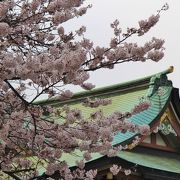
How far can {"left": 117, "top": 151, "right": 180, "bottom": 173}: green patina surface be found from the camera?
11.9 metres

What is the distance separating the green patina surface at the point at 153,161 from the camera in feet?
38.9

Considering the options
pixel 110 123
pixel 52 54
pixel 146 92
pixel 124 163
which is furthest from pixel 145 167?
pixel 52 54

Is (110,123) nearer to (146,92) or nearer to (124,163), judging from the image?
(124,163)

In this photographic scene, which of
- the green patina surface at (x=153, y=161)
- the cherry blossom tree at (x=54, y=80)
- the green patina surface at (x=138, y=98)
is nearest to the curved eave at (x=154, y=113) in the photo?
the green patina surface at (x=138, y=98)

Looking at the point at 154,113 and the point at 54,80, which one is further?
the point at 154,113

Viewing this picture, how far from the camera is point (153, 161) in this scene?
12711mm

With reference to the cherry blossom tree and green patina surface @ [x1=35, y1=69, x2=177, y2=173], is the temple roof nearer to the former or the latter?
green patina surface @ [x1=35, y1=69, x2=177, y2=173]

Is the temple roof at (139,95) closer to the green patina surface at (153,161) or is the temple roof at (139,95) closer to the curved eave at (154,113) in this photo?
the curved eave at (154,113)

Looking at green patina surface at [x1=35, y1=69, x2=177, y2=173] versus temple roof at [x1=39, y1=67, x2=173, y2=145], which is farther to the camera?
temple roof at [x1=39, y1=67, x2=173, y2=145]

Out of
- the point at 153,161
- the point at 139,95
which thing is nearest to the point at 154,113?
the point at 153,161

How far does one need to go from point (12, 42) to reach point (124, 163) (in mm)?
5670

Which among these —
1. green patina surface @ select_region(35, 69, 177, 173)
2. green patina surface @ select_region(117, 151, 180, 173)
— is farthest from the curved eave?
green patina surface @ select_region(117, 151, 180, 173)

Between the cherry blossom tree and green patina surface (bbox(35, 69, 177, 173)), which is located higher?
green patina surface (bbox(35, 69, 177, 173))

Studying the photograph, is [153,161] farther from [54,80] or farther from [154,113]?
[54,80]
